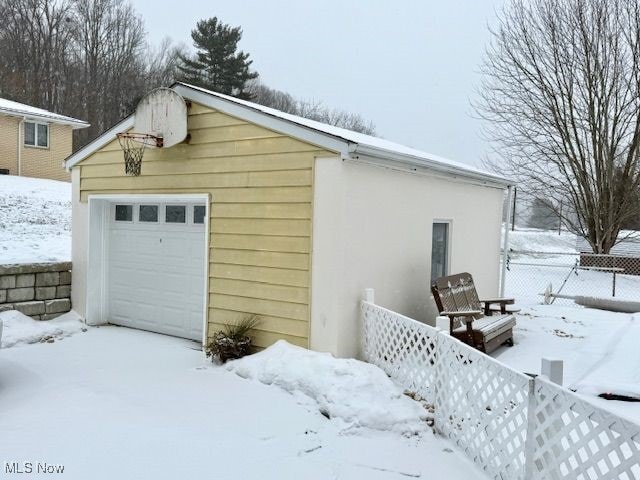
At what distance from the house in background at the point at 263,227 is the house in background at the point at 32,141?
1318 cm

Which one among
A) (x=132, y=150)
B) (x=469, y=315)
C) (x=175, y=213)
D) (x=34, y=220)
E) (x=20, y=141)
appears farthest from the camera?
(x=20, y=141)

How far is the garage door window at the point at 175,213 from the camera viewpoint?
25.2ft

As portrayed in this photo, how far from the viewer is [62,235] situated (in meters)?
13.8

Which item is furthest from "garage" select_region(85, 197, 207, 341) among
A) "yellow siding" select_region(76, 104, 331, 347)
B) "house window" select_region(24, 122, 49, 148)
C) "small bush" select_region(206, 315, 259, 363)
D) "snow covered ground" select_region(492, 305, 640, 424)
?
"house window" select_region(24, 122, 49, 148)

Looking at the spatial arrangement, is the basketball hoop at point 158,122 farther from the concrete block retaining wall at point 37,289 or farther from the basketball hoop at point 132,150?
the concrete block retaining wall at point 37,289

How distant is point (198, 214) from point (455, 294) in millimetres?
3824

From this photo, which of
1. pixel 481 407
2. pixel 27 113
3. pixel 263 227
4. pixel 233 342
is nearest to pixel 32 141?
pixel 27 113

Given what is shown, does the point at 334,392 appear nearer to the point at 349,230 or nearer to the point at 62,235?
the point at 349,230

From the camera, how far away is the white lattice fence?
9.17ft

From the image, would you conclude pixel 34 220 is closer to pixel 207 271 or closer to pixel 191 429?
pixel 207 271

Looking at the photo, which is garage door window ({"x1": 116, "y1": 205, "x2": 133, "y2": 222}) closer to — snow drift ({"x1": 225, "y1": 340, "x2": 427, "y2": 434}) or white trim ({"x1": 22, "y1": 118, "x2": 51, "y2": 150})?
snow drift ({"x1": 225, "y1": 340, "x2": 427, "y2": 434})

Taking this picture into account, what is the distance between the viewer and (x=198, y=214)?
24.7 ft

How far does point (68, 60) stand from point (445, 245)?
30.5m

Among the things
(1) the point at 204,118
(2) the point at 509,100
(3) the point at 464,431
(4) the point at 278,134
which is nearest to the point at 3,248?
(1) the point at 204,118
